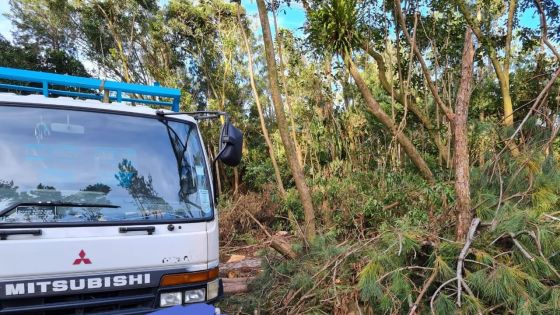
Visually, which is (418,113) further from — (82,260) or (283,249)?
(82,260)

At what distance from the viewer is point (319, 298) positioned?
4379 mm

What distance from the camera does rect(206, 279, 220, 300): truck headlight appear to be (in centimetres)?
345

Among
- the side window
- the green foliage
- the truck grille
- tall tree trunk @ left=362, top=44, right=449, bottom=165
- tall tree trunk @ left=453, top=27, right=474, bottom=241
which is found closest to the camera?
the truck grille

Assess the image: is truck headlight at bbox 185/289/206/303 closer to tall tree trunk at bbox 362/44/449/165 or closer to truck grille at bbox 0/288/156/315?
truck grille at bbox 0/288/156/315

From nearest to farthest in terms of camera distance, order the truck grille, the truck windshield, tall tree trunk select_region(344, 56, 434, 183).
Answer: the truck grille < the truck windshield < tall tree trunk select_region(344, 56, 434, 183)

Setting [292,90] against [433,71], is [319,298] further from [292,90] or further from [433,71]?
[292,90]

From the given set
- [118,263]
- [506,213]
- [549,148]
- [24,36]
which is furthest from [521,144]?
[24,36]

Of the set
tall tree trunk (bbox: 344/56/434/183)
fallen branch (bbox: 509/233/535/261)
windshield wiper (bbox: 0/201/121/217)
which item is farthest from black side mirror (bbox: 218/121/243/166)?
tall tree trunk (bbox: 344/56/434/183)

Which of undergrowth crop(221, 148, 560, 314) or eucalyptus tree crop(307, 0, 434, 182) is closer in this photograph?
undergrowth crop(221, 148, 560, 314)

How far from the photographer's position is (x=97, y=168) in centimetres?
328

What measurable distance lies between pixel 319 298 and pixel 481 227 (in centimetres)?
157

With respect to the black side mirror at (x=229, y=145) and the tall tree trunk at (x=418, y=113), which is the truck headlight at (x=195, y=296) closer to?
the black side mirror at (x=229, y=145)

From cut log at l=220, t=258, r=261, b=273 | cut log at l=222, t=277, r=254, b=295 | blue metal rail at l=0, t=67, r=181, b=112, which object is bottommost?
cut log at l=220, t=258, r=261, b=273

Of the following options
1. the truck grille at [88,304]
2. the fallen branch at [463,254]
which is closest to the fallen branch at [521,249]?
the fallen branch at [463,254]
